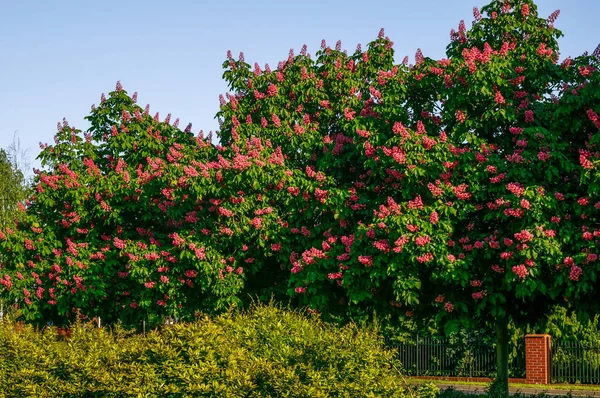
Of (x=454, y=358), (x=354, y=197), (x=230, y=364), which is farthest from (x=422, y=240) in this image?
(x=454, y=358)

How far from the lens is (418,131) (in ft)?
53.3

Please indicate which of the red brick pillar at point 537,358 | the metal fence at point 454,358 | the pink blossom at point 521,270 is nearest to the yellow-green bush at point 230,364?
the pink blossom at point 521,270

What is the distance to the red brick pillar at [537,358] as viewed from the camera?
2648cm

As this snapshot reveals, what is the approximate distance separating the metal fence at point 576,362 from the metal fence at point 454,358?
1.19m

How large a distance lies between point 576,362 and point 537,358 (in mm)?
1471

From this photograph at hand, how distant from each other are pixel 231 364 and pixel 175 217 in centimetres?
886

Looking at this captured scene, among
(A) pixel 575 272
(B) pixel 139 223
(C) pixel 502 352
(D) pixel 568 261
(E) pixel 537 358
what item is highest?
(B) pixel 139 223

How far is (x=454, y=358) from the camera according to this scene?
29.1 metres

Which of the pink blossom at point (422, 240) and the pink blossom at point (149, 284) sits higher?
the pink blossom at point (422, 240)

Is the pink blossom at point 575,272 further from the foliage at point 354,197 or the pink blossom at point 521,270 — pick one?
the pink blossom at point 521,270

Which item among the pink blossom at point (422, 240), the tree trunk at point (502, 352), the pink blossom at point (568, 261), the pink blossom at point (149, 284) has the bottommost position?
the tree trunk at point (502, 352)

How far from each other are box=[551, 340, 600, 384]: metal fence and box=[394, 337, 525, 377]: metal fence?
1194 millimetres

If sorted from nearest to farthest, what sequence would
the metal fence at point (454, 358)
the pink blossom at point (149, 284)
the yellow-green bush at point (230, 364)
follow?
the yellow-green bush at point (230, 364)
the pink blossom at point (149, 284)
the metal fence at point (454, 358)

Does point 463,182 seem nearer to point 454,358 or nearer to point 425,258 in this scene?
point 425,258
